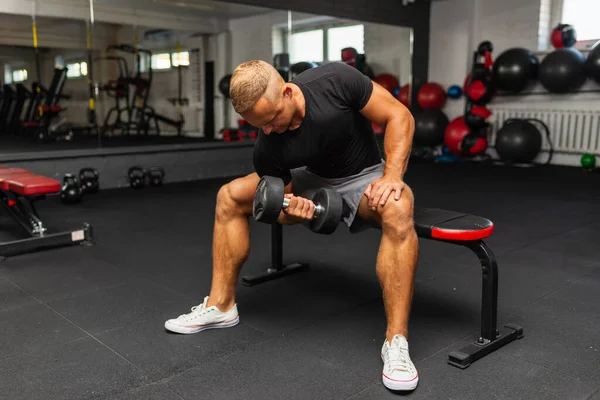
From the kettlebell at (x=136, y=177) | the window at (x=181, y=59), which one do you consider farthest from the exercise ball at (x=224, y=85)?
the kettlebell at (x=136, y=177)

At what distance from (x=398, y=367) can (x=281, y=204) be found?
540 millimetres

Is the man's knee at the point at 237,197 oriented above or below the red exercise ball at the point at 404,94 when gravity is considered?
below

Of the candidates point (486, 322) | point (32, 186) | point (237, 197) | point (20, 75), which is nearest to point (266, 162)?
point (237, 197)

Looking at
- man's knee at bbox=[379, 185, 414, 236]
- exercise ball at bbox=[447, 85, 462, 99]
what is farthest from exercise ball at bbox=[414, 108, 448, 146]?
man's knee at bbox=[379, 185, 414, 236]

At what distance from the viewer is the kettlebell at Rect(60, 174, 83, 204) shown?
3.96 m

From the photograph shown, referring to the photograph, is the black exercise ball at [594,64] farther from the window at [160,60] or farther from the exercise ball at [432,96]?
the window at [160,60]

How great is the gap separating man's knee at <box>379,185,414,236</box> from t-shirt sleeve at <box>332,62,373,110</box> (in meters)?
0.32

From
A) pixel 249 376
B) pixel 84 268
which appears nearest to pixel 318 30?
pixel 84 268

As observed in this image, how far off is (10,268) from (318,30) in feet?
16.1

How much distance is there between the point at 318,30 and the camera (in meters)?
6.45

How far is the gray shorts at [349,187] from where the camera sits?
5.58 ft

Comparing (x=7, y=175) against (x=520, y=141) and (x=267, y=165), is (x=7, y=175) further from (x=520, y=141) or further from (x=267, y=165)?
(x=520, y=141)

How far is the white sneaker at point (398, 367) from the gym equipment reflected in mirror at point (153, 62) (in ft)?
14.2

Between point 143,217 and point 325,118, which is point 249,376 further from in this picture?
point 143,217
